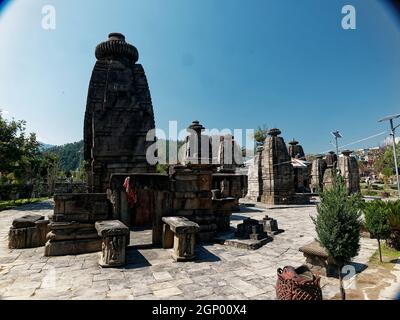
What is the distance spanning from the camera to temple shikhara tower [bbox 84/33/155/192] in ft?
35.1

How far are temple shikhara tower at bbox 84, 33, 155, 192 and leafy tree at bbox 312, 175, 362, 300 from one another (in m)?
8.46

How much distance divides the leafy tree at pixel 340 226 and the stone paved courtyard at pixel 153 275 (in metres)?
0.81

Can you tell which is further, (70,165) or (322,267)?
(70,165)

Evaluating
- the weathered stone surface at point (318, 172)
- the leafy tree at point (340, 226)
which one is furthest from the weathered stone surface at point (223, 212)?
the weathered stone surface at point (318, 172)

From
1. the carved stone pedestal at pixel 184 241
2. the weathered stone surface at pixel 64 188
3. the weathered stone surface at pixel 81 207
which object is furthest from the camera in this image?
the weathered stone surface at pixel 64 188

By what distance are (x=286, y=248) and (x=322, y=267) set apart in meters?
1.98

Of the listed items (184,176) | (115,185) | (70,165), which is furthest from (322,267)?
(70,165)

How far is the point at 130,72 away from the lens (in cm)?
1184

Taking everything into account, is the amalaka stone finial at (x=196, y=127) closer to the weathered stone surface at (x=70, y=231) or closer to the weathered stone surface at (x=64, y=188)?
the weathered stone surface at (x=64, y=188)

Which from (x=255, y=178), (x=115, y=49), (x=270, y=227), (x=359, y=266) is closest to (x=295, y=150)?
(x=255, y=178)

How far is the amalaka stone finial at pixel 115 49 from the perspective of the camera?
11.9m

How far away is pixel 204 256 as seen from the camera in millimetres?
6277

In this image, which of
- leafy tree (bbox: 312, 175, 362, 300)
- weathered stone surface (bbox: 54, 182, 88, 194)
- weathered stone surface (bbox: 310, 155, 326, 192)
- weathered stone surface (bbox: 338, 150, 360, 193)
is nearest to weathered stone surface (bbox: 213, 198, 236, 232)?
leafy tree (bbox: 312, 175, 362, 300)
